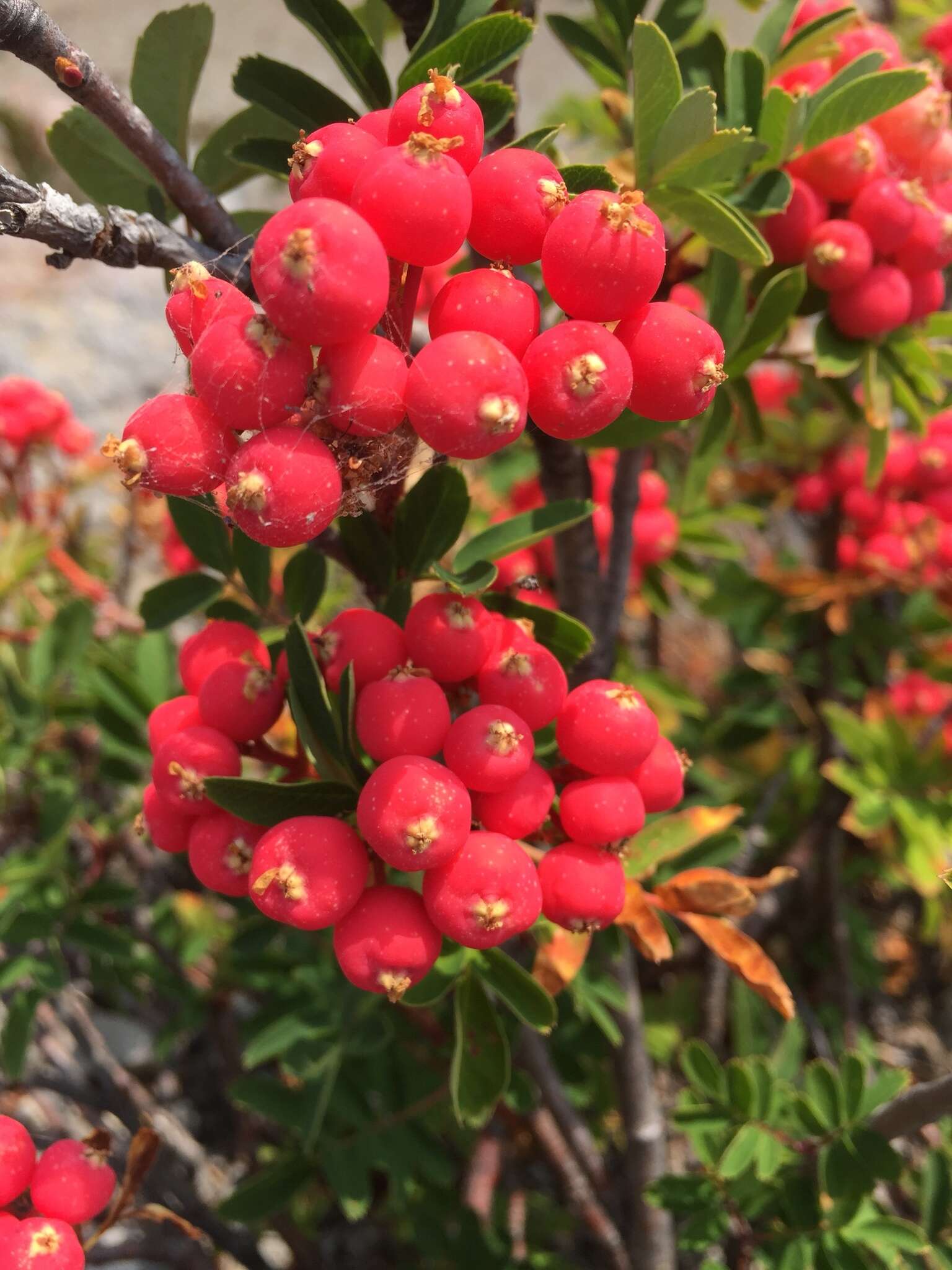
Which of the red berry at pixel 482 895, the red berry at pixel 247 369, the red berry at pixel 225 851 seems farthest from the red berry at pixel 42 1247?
the red berry at pixel 247 369

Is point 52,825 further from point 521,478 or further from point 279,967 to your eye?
point 521,478

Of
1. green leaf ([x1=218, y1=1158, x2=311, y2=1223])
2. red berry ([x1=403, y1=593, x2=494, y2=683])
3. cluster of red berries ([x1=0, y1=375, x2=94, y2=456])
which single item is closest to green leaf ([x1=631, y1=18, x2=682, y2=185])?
red berry ([x1=403, y1=593, x2=494, y2=683])

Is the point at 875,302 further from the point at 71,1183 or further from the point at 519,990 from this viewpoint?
the point at 71,1183

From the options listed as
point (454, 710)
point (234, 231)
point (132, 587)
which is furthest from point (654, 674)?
point (132, 587)

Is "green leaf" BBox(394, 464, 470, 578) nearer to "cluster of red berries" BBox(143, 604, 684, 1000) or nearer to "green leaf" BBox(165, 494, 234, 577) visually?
"cluster of red berries" BBox(143, 604, 684, 1000)

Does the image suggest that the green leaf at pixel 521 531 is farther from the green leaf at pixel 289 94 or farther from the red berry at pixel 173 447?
the green leaf at pixel 289 94
